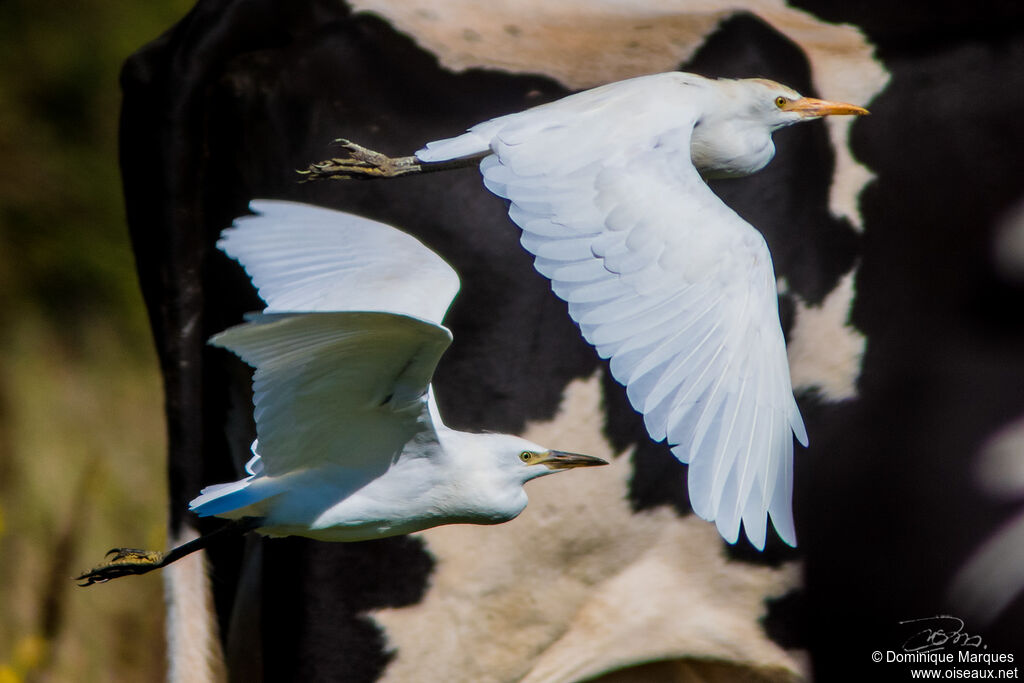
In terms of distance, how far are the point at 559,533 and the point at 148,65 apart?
113cm

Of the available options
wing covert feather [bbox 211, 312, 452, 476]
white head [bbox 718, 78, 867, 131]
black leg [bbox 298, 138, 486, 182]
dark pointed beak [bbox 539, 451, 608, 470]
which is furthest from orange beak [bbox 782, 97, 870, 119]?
wing covert feather [bbox 211, 312, 452, 476]

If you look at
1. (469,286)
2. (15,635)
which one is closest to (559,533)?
(469,286)

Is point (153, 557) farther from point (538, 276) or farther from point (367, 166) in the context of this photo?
point (538, 276)

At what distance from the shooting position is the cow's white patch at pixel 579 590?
2490 mm

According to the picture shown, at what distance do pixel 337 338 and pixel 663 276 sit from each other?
1.45ft

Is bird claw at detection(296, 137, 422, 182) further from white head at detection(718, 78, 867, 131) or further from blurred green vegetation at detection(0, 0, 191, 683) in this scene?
blurred green vegetation at detection(0, 0, 191, 683)

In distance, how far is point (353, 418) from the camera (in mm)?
1844

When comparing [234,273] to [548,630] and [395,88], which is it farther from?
[548,630]

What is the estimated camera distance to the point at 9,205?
15.3ft

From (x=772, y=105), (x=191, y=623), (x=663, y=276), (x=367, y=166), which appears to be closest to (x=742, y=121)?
(x=772, y=105)

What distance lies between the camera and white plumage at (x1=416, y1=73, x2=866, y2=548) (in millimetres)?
1737

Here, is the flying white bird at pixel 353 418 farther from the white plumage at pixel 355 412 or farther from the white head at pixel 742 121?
the white head at pixel 742 121
